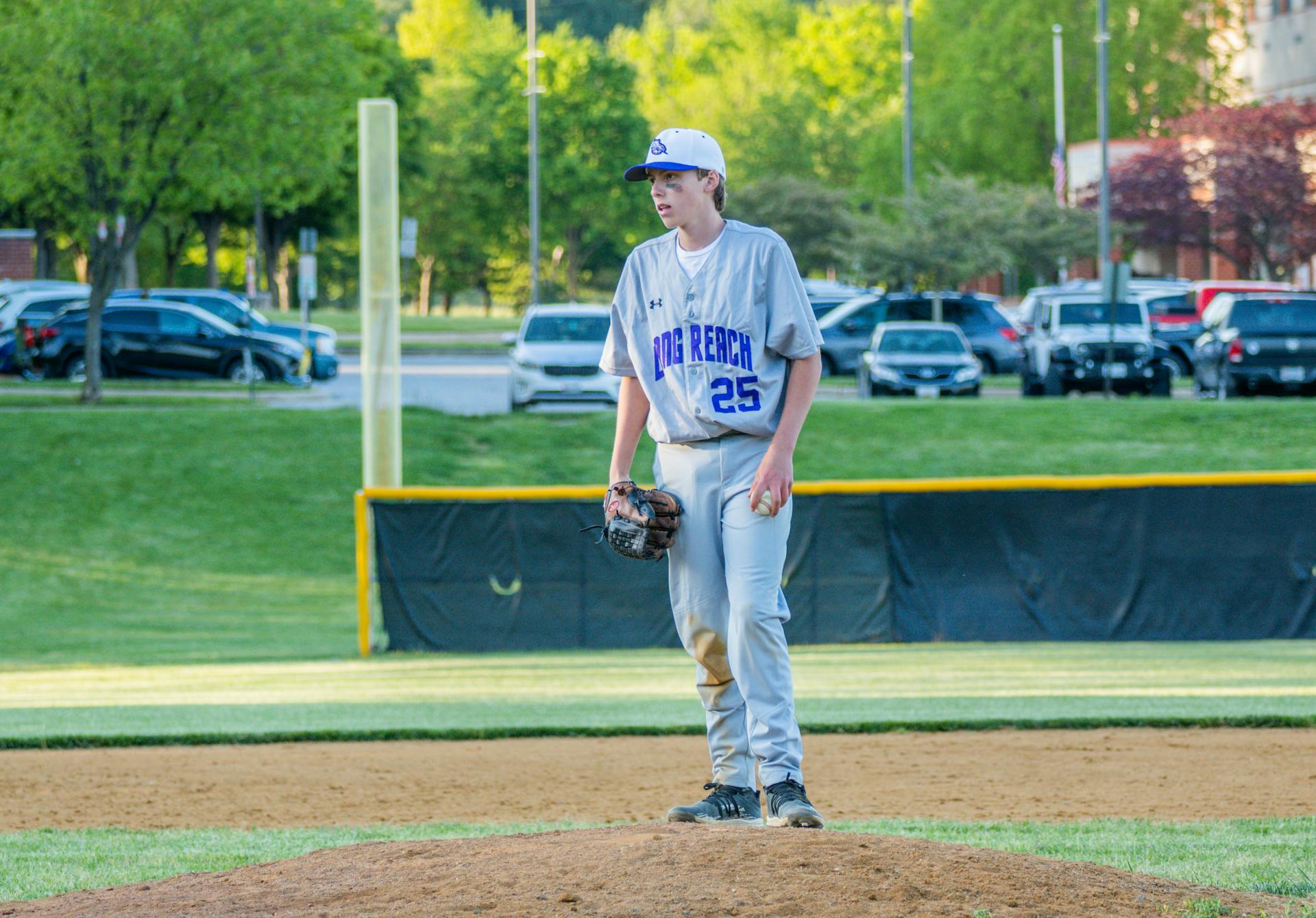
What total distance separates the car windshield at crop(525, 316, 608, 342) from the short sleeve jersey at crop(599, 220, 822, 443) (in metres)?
21.8

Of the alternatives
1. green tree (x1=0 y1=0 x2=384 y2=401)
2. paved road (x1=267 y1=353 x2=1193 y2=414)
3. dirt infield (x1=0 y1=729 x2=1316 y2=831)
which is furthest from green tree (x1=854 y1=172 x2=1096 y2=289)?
dirt infield (x1=0 y1=729 x2=1316 y2=831)

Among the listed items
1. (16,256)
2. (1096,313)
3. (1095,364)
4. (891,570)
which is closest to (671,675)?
(891,570)

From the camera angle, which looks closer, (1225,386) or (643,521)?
(643,521)

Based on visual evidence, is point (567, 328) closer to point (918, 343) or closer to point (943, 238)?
point (918, 343)

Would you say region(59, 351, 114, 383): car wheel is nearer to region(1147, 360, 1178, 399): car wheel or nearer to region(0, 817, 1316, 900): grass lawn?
region(1147, 360, 1178, 399): car wheel

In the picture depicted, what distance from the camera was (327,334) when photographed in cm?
3516

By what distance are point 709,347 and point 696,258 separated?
0.97 feet

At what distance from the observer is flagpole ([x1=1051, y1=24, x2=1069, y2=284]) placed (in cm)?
5275

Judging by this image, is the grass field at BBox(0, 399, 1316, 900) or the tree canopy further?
the tree canopy

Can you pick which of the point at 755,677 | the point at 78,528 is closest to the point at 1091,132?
the point at 78,528

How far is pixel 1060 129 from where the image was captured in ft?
183

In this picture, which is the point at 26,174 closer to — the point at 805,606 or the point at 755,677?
the point at 805,606

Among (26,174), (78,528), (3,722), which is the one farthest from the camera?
(26,174)

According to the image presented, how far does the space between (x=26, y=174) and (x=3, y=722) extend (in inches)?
693
